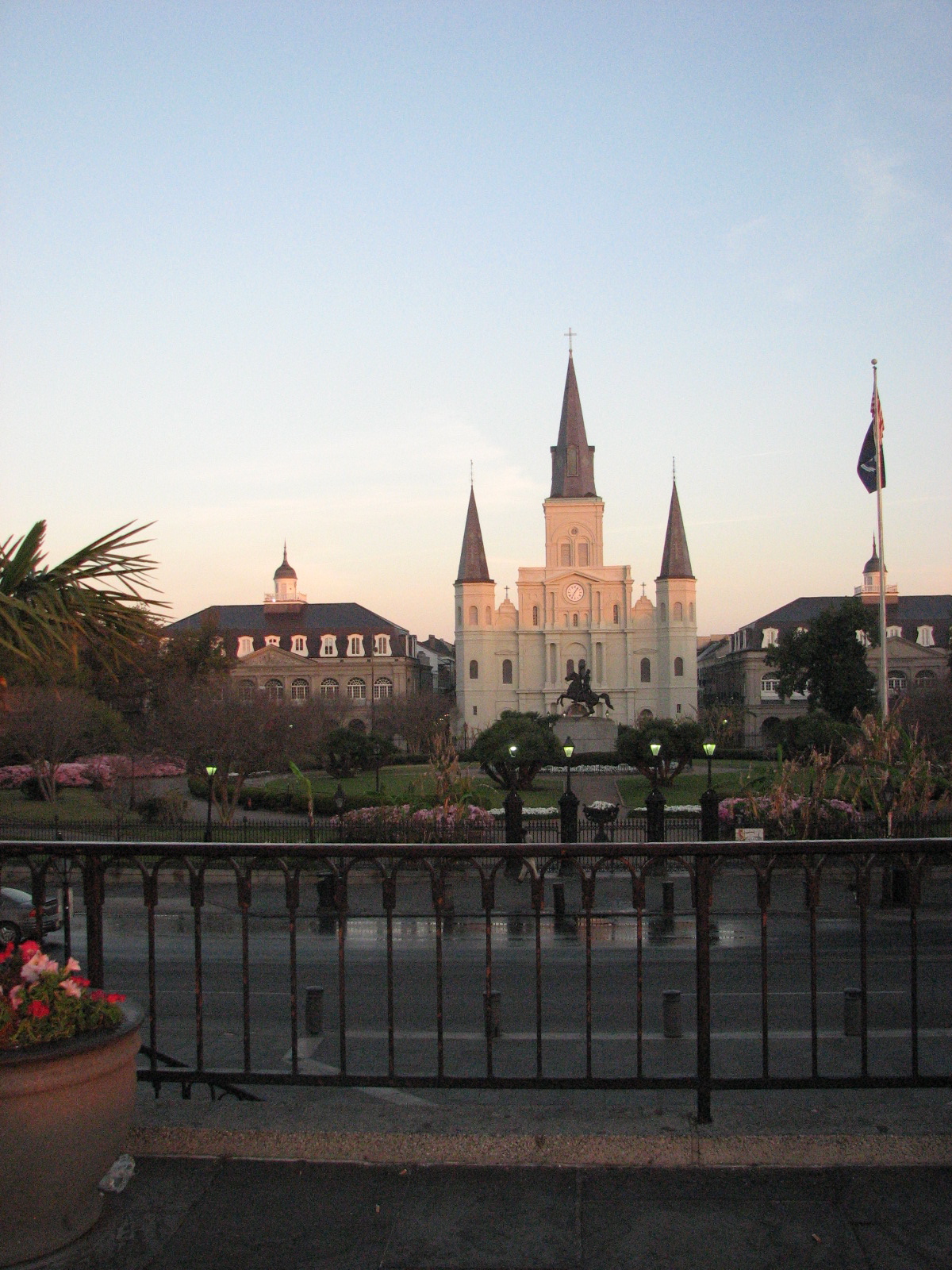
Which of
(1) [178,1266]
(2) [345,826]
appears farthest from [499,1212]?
(2) [345,826]

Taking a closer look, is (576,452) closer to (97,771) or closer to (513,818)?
(97,771)

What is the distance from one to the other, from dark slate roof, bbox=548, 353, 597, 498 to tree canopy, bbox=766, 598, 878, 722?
35.9 meters

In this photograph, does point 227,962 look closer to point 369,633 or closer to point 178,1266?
point 178,1266

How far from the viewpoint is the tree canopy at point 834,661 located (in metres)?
63.3

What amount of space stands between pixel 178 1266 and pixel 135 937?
1258 cm

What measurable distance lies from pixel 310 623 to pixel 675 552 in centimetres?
3414

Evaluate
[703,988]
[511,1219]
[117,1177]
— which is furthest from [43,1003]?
[703,988]

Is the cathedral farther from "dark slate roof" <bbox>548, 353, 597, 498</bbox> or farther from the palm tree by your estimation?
Result: the palm tree

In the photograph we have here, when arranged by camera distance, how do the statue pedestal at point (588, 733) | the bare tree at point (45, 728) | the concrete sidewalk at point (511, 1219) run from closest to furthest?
the concrete sidewalk at point (511, 1219), the bare tree at point (45, 728), the statue pedestal at point (588, 733)

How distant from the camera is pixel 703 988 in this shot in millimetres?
4617

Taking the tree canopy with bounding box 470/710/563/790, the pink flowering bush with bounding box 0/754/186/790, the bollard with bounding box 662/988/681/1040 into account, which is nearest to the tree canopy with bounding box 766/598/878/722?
the tree canopy with bounding box 470/710/563/790

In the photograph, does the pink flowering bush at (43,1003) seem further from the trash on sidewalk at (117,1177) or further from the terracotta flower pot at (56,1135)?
the trash on sidewalk at (117,1177)

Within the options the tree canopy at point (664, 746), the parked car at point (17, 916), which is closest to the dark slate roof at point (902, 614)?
the tree canopy at point (664, 746)

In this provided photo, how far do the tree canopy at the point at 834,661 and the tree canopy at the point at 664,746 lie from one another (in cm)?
2596
